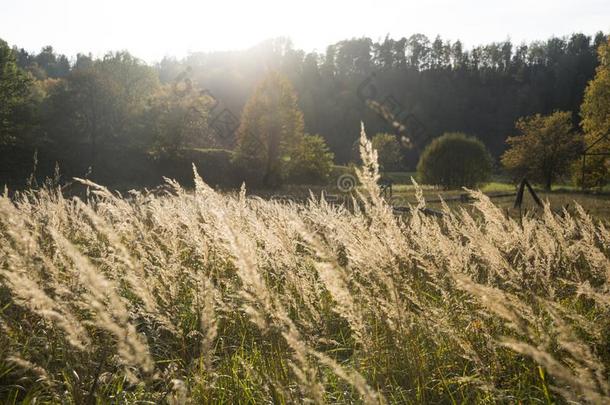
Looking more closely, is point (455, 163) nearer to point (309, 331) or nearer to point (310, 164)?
point (310, 164)

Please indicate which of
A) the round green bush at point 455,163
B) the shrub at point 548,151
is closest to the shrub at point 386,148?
the shrub at point 548,151

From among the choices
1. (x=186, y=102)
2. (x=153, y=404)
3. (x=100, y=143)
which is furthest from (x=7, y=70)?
(x=153, y=404)

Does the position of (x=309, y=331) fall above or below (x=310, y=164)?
above

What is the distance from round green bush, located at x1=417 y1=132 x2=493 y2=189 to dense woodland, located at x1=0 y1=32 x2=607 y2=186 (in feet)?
52.6

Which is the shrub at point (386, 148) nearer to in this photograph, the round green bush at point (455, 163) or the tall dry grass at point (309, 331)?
the round green bush at point (455, 163)

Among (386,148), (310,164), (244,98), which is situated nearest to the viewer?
(310,164)

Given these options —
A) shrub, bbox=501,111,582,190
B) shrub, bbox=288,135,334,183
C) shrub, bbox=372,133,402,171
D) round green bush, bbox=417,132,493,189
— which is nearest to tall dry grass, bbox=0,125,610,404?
round green bush, bbox=417,132,493,189

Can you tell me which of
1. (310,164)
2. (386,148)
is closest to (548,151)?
(310,164)

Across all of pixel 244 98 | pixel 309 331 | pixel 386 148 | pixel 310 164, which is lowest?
pixel 386 148

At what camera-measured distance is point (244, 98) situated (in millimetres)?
106312

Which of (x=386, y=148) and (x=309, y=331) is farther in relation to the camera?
(x=386, y=148)

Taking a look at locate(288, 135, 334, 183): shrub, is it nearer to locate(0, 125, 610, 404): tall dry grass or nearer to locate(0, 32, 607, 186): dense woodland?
locate(0, 32, 607, 186): dense woodland

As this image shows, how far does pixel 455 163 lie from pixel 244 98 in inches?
3017

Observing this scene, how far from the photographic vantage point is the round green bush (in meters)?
37.7
